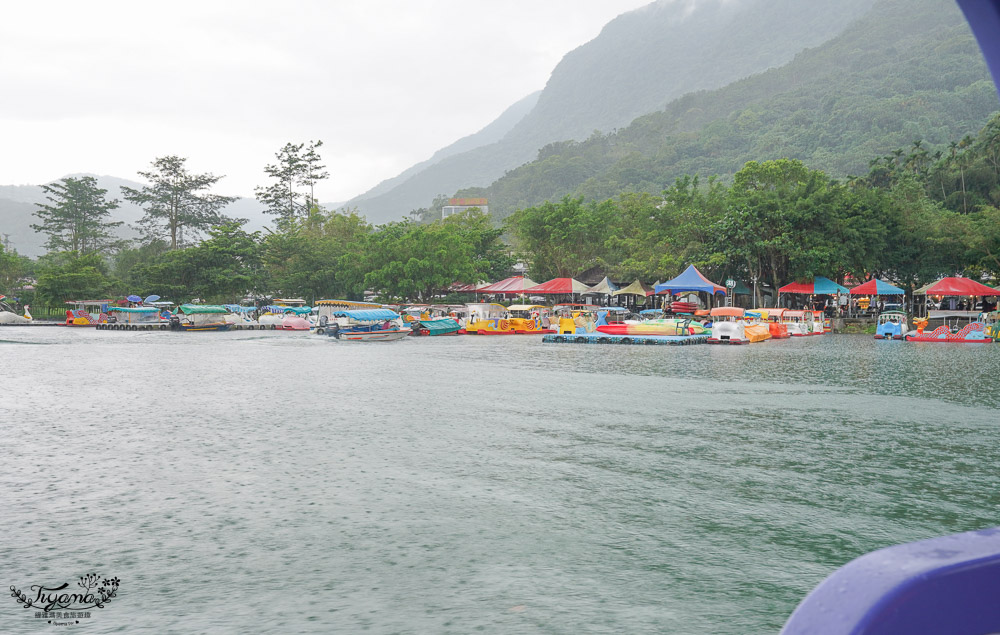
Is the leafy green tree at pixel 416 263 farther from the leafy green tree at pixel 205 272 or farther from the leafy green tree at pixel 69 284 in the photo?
the leafy green tree at pixel 69 284

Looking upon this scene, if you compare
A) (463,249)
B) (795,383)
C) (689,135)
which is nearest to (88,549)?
(795,383)

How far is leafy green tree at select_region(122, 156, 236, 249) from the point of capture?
64875 millimetres

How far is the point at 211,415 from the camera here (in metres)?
11.0

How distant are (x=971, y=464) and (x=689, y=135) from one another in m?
118

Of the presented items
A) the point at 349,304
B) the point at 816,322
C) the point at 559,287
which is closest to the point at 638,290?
the point at 559,287

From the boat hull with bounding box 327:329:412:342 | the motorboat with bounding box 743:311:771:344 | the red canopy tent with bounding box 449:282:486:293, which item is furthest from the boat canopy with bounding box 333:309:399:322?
the motorboat with bounding box 743:311:771:344

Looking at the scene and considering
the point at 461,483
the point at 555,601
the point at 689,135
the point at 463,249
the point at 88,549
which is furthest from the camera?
the point at 689,135

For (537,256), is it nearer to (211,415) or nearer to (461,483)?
(211,415)

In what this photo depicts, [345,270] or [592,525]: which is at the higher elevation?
[345,270]

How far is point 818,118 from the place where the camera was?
104188mm

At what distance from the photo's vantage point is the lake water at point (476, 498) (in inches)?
169

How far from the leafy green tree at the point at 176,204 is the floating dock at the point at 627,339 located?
4807 cm

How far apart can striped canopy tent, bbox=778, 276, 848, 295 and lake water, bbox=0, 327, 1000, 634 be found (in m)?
22.9

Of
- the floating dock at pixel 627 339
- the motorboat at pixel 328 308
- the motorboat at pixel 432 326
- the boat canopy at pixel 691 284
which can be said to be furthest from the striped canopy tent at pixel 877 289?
the motorboat at pixel 328 308
